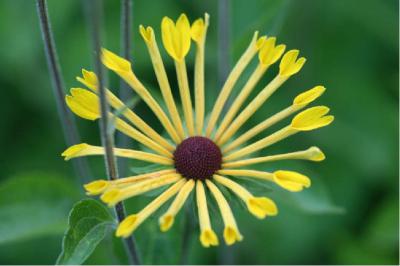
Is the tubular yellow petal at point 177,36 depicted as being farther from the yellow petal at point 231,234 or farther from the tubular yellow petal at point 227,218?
the yellow petal at point 231,234

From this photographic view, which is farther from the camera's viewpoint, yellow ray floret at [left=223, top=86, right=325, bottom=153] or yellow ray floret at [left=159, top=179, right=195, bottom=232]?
yellow ray floret at [left=223, top=86, right=325, bottom=153]

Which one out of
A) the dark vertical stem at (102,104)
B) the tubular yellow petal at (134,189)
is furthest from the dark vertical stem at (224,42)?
the dark vertical stem at (102,104)

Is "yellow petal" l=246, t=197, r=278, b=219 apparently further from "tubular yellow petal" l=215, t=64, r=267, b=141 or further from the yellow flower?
"tubular yellow petal" l=215, t=64, r=267, b=141

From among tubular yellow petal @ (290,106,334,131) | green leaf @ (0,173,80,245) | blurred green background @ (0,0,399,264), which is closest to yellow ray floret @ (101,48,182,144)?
tubular yellow petal @ (290,106,334,131)

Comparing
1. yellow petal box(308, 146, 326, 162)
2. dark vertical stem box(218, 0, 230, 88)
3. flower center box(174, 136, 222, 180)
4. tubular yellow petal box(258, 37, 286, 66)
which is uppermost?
dark vertical stem box(218, 0, 230, 88)

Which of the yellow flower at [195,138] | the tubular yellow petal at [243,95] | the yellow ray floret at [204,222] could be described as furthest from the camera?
the tubular yellow petal at [243,95]

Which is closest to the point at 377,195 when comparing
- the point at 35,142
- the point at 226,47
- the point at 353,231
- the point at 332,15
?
the point at 353,231

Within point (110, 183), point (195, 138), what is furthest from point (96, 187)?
point (195, 138)
